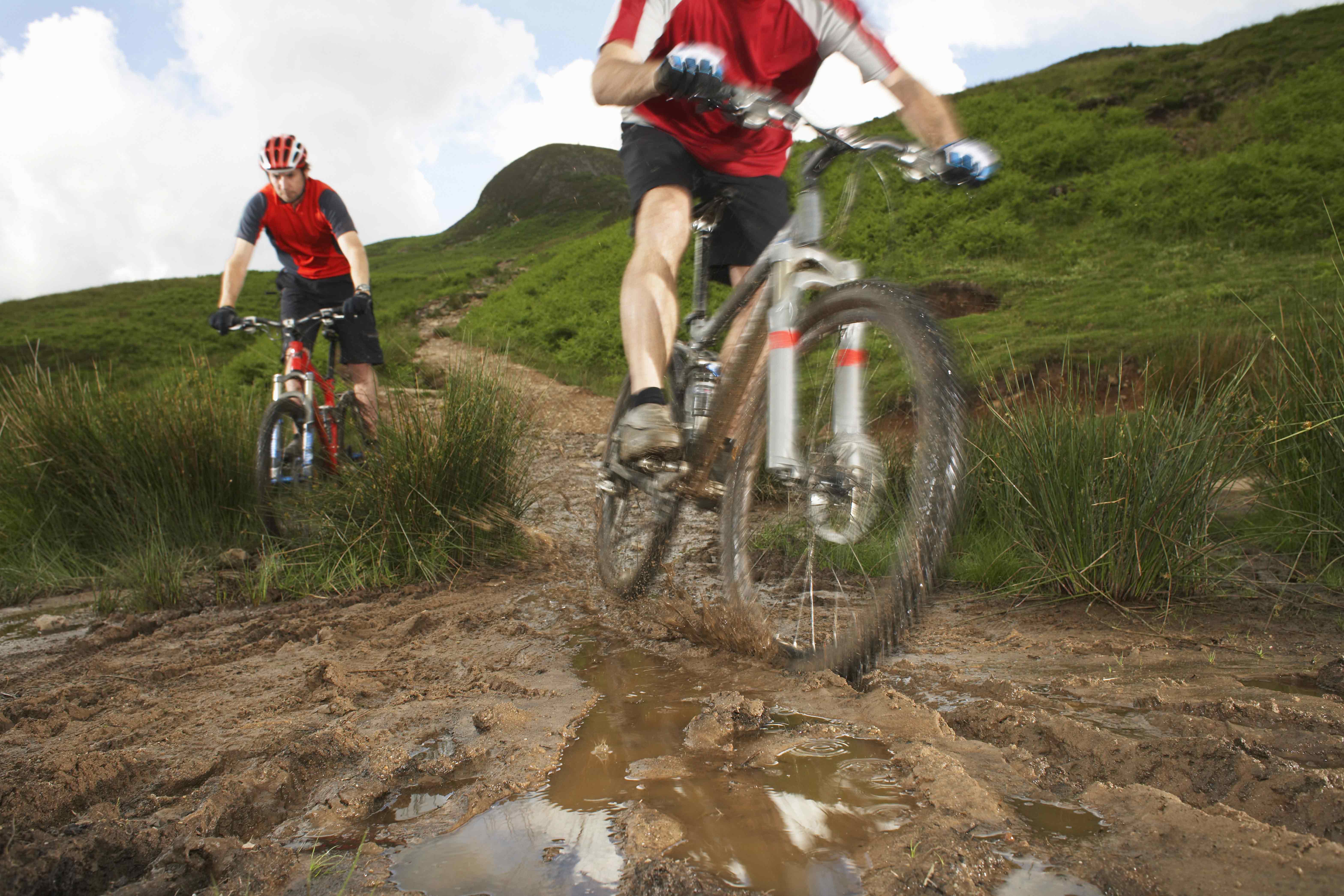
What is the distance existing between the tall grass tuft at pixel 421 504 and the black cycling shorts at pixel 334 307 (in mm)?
1188

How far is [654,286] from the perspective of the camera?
236 centimetres

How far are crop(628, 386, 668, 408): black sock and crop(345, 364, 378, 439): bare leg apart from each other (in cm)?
273

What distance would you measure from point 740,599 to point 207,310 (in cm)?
3217

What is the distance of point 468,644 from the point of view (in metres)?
2.46

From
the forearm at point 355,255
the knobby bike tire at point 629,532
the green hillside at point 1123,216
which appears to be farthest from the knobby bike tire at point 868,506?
the forearm at point 355,255

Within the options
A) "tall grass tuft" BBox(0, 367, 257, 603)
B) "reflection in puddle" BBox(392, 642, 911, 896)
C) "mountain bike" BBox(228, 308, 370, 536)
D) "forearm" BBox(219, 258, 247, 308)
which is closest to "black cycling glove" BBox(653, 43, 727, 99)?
"reflection in puddle" BBox(392, 642, 911, 896)

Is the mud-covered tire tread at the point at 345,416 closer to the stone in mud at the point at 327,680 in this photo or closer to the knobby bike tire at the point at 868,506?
the stone in mud at the point at 327,680

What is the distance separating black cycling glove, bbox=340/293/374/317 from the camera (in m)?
4.34

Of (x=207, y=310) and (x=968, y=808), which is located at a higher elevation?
(x=207, y=310)

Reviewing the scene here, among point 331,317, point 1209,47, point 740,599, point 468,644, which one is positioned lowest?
point 468,644

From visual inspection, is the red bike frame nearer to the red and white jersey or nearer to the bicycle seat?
the bicycle seat

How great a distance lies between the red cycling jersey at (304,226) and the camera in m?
4.64

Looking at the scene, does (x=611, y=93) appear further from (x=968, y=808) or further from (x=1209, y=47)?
(x=1209, y=47)

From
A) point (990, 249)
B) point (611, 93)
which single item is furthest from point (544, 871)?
point (990, 249)
